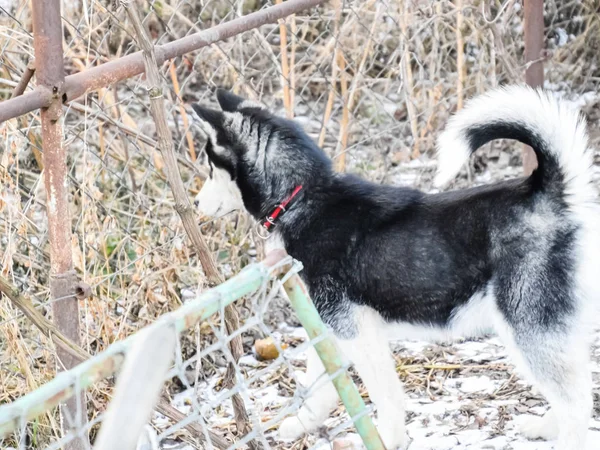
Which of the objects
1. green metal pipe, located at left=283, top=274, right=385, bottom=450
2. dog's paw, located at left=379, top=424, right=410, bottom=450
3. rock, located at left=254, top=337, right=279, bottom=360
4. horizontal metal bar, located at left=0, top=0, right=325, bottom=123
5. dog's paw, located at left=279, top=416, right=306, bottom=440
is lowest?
dog's paw, located at left=379, top=424, right=410, bottom=450

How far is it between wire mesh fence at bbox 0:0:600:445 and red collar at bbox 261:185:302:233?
468 mm

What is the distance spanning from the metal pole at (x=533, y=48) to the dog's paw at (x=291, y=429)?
169cm

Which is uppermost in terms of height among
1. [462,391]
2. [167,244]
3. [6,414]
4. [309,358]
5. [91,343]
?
[6,414]

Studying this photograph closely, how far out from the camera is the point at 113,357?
1266 millimetres

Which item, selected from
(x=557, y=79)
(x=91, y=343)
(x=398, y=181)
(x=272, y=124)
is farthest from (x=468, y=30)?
(x=91, y=343)

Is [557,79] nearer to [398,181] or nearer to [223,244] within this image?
[398,181]

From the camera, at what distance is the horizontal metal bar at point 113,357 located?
44.5 inches

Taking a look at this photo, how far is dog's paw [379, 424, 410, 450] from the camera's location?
279cm

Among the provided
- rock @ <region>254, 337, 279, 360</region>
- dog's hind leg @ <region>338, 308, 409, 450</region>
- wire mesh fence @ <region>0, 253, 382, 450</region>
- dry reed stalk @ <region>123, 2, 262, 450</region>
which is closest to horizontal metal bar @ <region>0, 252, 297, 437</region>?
wire mesh fence @ <region>0, 253, 382, 450</region>

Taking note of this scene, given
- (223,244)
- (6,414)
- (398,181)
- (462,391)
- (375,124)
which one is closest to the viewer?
(6,414)

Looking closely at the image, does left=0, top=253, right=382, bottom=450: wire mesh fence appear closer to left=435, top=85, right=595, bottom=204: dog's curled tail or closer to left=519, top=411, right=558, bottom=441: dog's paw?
left=519, top=411, right=558, bottom=441: dog's paw

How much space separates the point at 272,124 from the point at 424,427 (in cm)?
123

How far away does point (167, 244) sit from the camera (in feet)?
11.2

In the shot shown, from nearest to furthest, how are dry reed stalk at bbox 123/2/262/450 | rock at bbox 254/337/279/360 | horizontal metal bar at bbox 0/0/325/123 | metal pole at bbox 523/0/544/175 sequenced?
horizontal metal bar at bbox 0/0/325/123, dry reed stalk at bbox 123/2/262/450, rock at bbox 254/337/279/360, metal pole at bbox 523/0/544/175
